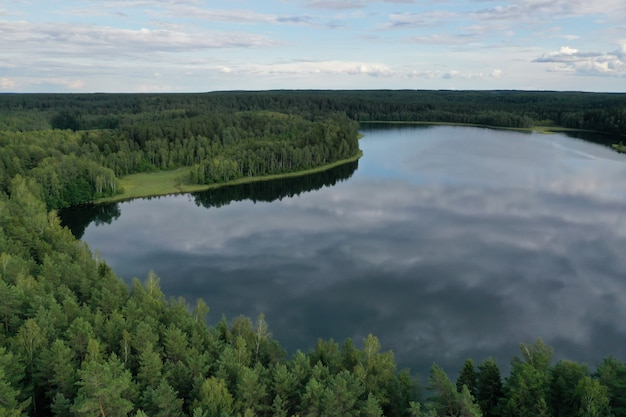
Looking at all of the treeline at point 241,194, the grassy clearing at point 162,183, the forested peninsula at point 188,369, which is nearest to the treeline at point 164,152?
the grassy clearing at point 162,183

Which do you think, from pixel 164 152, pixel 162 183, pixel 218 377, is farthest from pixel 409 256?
pixel 164 152

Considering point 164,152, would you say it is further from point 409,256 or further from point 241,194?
point 409,256

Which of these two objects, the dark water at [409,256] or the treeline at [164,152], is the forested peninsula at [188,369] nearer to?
the dark water at [409,256]

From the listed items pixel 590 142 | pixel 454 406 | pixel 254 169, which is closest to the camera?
pixel 454 406

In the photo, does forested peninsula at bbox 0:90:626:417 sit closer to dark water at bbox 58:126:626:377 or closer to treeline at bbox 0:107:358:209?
dark water at bbox 58:126:626:377

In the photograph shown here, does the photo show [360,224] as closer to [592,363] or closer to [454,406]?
[592,363]

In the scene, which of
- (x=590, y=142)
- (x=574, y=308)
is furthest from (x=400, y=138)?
(x=574, y=308)
